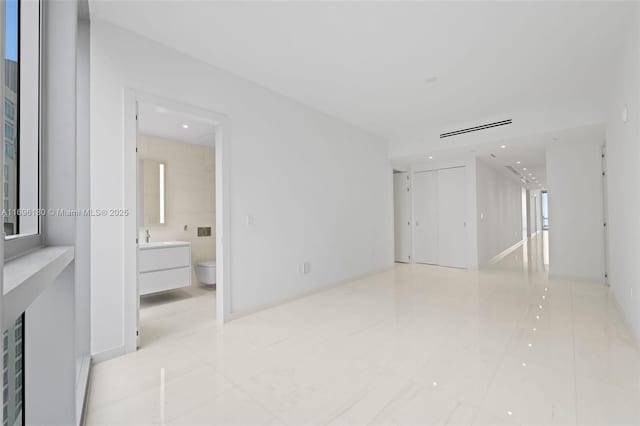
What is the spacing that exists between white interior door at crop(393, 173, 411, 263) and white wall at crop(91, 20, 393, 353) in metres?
1.08

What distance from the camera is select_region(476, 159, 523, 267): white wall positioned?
21.5ft

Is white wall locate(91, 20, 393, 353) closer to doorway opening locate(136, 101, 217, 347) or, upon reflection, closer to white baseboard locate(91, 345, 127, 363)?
white baseboard locate(91, 345, 127, 363)

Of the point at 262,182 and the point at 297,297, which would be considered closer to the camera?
the point at 262,182

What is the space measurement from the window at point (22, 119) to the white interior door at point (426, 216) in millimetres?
6739

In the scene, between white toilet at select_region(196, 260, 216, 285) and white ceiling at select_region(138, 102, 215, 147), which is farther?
white toilet at select_region(196, 260, 216, 285)

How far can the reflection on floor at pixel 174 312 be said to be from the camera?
3.09m

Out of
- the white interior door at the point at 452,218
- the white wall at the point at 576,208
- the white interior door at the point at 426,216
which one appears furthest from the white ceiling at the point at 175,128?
the white wall at the point at 576,208

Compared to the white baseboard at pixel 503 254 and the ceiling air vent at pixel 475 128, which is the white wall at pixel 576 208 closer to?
the ceiling air vent at pixel 475 128

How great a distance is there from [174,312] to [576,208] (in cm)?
654

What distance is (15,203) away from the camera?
1.33m

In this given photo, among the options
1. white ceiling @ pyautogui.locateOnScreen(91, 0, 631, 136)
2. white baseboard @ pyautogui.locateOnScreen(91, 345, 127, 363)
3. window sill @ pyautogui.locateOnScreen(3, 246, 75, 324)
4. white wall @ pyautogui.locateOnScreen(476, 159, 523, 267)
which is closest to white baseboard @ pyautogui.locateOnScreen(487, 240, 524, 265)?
white wall @ pyautogui.locateOnScreen(476, 159, 523, 267)

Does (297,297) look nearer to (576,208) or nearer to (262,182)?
(262,182)

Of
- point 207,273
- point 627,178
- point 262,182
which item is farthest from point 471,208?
point 207,273

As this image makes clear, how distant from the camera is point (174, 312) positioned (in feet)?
12.3
